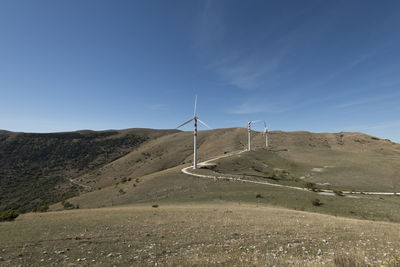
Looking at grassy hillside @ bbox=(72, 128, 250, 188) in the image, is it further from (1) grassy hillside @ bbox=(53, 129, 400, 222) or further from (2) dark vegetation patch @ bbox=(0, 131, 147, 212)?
(1) grassy hillside @ bbox=(53, 129, 400, 222)

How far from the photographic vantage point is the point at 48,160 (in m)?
120

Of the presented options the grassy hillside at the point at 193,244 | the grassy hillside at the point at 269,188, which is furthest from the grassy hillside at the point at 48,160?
the grassy hillside at the point at 193,244

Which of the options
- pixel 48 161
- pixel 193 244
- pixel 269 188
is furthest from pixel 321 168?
pixel 48 161

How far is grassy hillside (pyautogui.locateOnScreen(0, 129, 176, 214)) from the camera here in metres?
71.2

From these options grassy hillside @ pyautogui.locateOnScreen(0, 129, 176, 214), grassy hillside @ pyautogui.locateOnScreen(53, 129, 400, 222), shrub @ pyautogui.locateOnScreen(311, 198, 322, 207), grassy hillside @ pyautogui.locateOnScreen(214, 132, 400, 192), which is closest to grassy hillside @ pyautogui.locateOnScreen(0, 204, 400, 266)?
shrub @ pyautogui.locateOnScreen(311, 198, 322, 207)

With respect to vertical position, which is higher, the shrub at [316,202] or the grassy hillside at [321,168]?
the grassy hillside at [321,168]

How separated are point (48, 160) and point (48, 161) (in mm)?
2004

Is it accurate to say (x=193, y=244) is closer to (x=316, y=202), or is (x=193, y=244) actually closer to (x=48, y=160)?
(x=316, y=202)

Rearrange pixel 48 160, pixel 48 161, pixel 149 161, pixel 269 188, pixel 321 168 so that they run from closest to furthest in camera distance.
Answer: pixel 269 188 → pixel 321 168 → pixel 149 161 → pixel 48 161 → pixel 48 160

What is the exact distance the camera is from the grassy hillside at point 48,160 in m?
71.2

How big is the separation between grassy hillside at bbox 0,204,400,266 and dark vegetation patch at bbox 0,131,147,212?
59681 mm

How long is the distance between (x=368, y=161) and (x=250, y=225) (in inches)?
3031

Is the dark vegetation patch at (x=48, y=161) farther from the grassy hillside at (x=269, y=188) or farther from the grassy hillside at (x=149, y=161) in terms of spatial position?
the grassy hillside at (x=269, y=188)

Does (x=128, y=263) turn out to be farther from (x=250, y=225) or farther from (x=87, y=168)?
(x=87, y=168)
